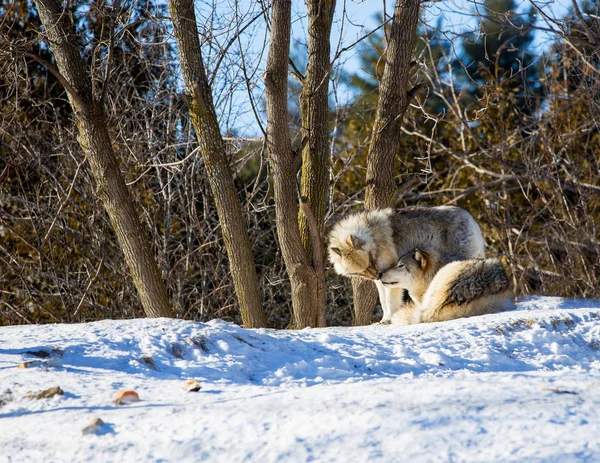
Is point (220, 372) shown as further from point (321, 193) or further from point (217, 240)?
point (217, 240)

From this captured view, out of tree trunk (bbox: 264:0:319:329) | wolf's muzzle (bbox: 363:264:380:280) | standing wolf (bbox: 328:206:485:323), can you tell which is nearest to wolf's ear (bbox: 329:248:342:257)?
standing wolf (bbox: 328:206:485:323)

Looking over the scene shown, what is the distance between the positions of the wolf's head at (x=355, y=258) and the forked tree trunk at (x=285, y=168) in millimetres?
542

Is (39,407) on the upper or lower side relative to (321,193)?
lower

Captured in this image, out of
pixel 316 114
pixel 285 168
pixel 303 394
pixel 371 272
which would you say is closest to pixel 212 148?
pixel 285 168

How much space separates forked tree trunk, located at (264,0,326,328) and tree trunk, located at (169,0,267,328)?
0.47 m

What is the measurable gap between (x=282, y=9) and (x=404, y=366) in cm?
426

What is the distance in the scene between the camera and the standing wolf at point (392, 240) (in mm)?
9055

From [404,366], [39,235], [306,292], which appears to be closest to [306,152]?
[306,292]

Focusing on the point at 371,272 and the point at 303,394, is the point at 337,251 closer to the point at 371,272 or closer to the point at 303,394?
the point at 371,272

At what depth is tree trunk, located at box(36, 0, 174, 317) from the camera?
8453 millimetres

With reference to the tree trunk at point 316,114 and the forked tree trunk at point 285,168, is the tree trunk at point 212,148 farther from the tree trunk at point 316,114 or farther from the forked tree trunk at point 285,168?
the tree trunk at point 316,114

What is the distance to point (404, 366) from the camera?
18.5 ft

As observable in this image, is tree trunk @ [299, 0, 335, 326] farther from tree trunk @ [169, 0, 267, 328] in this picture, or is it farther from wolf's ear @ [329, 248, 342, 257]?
tree trunk @ [169, 0, 267, 328]

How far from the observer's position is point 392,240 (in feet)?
30.0
